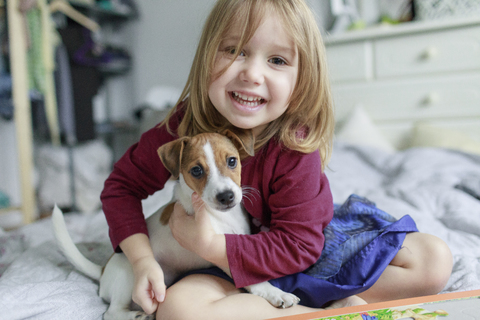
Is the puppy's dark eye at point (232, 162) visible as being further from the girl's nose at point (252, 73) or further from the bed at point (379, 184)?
the bed at point (379, 184)

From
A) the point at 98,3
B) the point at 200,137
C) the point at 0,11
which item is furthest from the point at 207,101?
the point at 98,3

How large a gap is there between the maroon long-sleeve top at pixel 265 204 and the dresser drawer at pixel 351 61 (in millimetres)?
1927

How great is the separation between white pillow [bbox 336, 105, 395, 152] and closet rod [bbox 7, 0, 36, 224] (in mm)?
2075

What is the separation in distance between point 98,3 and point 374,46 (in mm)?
2397

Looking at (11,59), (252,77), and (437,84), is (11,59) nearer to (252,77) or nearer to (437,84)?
(252,77)

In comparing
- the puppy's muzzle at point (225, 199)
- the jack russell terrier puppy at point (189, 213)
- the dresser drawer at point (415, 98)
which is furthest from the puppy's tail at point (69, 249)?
the dresser drawer at point (415, 98)

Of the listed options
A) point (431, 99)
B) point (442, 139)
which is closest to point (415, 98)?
point (431, 99)

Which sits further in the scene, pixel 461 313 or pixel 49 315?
pixel 49 315

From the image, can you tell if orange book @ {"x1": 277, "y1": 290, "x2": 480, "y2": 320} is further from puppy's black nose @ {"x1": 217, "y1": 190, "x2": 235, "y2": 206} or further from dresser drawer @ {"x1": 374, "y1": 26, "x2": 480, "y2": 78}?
dresser drawer @ {"x1": 374, "y1": 26, "x2": 480, "y2": 78}

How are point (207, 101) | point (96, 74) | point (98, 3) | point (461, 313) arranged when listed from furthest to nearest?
point (98, 3)
point (96, 74)
point (207, 101)
point (461, 313)

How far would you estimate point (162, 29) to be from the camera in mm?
3545

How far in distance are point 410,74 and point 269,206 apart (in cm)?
214

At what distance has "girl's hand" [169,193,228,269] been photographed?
2.39 feet

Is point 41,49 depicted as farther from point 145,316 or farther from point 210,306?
point 210,306
